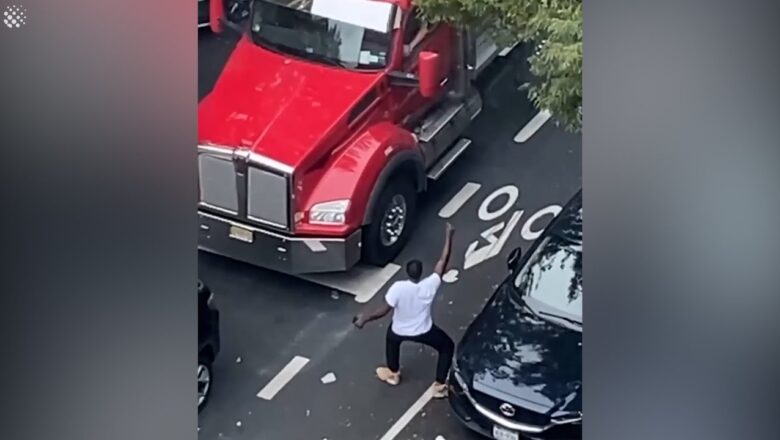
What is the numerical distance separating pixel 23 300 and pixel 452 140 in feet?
5.78

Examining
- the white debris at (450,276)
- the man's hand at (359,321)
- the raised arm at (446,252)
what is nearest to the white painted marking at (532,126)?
the raised arm at (446,252)

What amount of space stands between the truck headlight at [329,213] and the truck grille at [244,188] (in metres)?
0.10

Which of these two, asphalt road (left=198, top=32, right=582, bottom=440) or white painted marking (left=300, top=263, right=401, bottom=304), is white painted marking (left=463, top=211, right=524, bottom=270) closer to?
asphalt road (left=198, top=32, right=582, bottom=440)

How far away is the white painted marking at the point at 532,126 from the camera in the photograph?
5016mm

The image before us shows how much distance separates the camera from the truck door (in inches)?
202

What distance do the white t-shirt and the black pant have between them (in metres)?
0.02

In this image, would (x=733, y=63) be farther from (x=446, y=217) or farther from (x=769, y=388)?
(x=446, y=217)

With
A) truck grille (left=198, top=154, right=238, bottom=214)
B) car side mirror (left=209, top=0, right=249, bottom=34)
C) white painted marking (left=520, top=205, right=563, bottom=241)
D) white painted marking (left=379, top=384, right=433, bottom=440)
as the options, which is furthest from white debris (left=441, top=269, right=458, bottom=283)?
car side mirror (left=209, top=0, right=249, bottom=34)

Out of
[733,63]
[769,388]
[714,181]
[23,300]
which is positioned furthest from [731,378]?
[23,300]

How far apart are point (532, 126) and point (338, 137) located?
2.39ft

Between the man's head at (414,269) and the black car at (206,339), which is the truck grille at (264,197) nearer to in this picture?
the black car at (206,339)

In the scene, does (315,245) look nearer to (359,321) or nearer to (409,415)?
(359,321)

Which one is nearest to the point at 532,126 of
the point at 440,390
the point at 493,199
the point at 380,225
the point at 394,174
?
the point at 493,199

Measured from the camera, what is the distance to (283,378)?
5.05m
